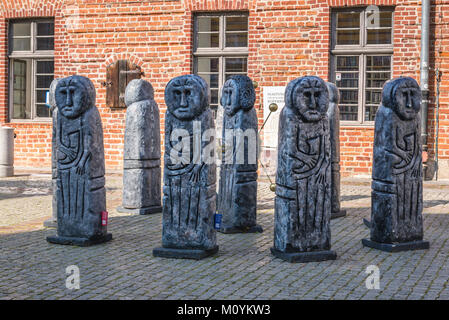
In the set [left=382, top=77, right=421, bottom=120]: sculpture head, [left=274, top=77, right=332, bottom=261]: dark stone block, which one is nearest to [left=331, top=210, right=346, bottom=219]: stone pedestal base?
[left=382, top=77, right=421, bottom=120]: sculpture head

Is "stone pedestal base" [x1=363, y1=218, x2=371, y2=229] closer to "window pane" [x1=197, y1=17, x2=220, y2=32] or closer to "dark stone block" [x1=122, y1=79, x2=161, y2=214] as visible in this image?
"dark stone block" [x1=122, y1=79, x2=161, y2=214]

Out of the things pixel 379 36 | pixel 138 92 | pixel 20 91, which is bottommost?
pixel 138 92

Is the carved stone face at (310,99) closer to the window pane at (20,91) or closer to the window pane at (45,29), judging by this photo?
the window pane at (45,29)

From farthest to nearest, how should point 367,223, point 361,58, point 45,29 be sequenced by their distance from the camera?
1. point 45,29
2. point 361,58
3. point 367,223

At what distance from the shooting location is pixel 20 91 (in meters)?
16.2

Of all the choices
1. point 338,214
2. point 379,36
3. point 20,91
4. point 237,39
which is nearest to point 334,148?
point 338,214

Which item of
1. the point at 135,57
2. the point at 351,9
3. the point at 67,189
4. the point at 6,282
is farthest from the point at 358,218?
the point at 135,57

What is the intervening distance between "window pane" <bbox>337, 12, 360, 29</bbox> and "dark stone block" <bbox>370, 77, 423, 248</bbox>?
7318 millimetres

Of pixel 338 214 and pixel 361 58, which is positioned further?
pixel 361 58

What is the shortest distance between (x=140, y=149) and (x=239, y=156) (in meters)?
1.92

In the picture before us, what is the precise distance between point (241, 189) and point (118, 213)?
224 centimetres

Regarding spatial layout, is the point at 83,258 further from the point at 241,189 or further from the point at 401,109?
the point at 401,109

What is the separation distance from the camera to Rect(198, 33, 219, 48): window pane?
584 inches

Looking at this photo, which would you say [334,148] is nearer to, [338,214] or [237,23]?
[338,214]
